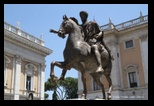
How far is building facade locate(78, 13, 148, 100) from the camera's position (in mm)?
25844

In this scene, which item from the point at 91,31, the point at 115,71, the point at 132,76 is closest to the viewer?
the point at 91,31

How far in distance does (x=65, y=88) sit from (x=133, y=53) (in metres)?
22.6

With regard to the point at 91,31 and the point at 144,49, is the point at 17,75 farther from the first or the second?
the point at 91,31

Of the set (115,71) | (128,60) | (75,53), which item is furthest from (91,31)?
(128,60)

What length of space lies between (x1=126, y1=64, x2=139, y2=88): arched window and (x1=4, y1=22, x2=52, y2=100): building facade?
1137 cm

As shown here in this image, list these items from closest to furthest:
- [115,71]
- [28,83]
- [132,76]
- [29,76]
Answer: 1. [132,76]
2. [115,71]
3. [28,83]
4. [29,76]

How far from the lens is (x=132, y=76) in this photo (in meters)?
26.9

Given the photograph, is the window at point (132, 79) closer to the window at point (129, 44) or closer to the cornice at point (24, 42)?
the window at point (129, 44)

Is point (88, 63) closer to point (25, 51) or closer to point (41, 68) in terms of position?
point (25, 51)

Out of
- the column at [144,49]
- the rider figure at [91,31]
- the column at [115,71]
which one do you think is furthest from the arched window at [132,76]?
the rider figure at [91,31]

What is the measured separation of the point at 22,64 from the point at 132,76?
540 inches

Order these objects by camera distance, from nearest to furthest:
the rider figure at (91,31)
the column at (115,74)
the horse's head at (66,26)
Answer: the horse's head at (66,26) → the rider figure at (91,31) → the column at (115,74)

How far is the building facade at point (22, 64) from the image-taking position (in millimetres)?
24547

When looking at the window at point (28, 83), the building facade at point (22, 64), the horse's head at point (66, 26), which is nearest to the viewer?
the horse's head at point (66, 26)
